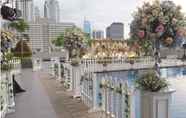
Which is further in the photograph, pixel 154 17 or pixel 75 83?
pixel 75 83

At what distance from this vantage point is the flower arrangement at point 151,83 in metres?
3.05

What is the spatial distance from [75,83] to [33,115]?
85.8 inches

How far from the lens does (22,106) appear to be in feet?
19.7

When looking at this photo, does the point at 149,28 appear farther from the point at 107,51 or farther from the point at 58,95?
the point at 107,51

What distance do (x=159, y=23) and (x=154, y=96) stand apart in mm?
1158

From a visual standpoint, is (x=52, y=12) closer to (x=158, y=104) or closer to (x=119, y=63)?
(x=119, y=63)

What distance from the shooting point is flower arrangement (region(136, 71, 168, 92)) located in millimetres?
3055

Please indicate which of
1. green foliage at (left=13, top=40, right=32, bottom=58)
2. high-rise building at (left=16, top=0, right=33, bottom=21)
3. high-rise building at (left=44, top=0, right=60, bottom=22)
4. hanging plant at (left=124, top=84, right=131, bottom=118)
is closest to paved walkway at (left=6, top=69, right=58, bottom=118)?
hanging plant at (left=124, top=84, right=131, bottom=118)

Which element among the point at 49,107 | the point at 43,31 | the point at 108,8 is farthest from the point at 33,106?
the point at 43,31

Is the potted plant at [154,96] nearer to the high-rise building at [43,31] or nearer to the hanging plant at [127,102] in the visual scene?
the hanging plant at [127,102]

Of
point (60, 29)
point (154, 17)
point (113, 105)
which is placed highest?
point (60, 29)

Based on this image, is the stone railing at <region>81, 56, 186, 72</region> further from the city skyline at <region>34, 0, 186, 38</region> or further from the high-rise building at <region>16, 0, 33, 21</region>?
the high-rise building at <region>16, 0, 33, 21</region>

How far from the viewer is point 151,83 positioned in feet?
10.1

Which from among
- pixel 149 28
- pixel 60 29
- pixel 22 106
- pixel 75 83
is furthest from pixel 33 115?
pixel 60 29
